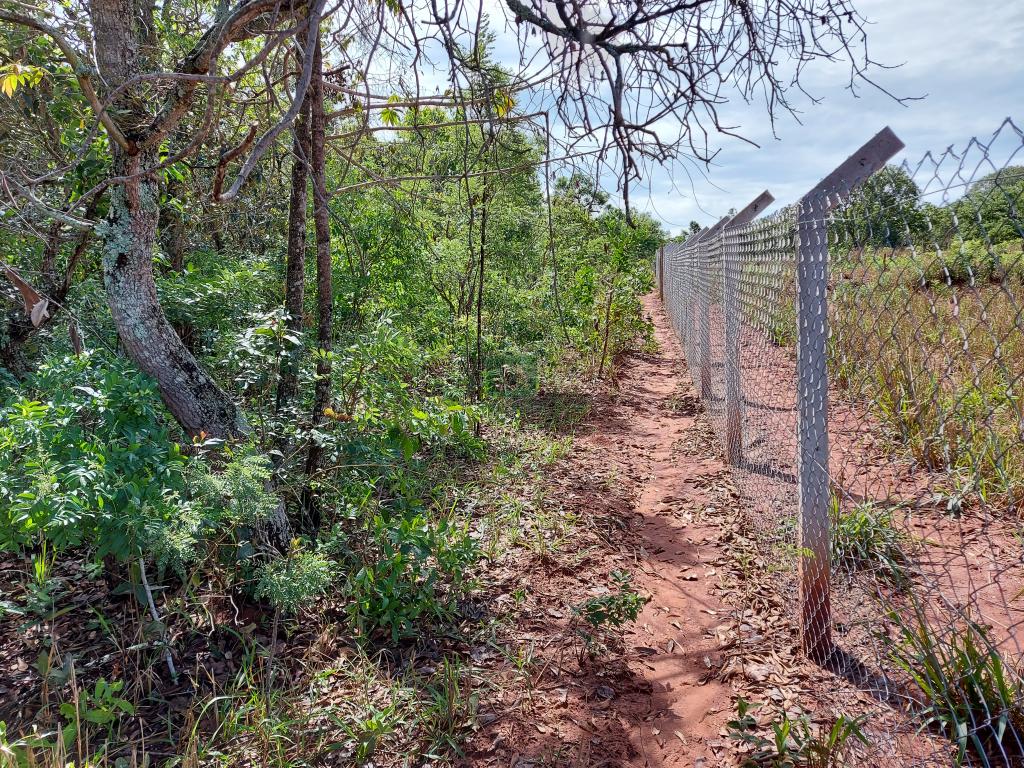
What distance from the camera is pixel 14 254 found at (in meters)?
4.07

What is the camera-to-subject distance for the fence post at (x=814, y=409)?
235 centimetres

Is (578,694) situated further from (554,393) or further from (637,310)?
(637,310)

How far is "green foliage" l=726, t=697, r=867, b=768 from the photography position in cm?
205

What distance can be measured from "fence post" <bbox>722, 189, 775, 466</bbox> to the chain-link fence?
1.2 inches

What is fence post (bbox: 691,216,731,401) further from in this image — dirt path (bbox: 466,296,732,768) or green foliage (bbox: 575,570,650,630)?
green foliage (bbox: 575,570,650,630)

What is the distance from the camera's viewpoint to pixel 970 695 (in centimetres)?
206

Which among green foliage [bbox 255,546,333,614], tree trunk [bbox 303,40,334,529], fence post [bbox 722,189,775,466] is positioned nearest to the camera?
green foliage [bbox 255,546,333,614]

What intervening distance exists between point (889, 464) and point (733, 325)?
61.2 inches

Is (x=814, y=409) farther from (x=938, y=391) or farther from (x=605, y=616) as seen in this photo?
(x=605, y=616)

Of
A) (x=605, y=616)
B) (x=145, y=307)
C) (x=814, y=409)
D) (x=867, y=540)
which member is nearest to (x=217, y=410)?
(x=145, y=307)

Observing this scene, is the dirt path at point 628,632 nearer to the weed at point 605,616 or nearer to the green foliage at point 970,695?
the weed at point 605,616

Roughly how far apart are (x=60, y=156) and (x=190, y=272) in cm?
129

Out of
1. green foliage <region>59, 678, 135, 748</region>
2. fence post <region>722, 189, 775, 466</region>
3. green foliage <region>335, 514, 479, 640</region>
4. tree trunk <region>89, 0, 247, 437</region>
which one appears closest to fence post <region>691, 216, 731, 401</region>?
fence post <region>722, 189, 775, 466</region>

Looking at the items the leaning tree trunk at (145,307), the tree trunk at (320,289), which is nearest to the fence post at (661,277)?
the tree trunk at (320,289)
